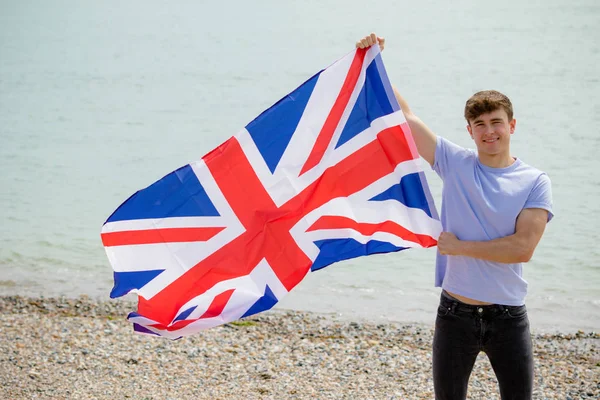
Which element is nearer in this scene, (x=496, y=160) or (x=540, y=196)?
A: (x=540, y=196)

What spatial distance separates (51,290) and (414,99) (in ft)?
53.9

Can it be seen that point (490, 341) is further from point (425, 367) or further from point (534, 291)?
point (534, 291)

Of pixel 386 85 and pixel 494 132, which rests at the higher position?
pixel 386 85

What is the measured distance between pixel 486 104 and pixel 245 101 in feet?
69.7

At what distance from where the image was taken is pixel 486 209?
314 cm

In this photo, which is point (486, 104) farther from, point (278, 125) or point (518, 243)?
point (278, 125)

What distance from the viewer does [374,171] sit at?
12.4 feet

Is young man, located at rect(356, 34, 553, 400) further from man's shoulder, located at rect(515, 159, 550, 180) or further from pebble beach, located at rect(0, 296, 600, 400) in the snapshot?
pebble beach, located at rect(0, 296, 600, 400)

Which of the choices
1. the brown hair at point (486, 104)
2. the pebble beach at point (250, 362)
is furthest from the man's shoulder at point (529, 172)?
the pebble beach at point (250, 362)

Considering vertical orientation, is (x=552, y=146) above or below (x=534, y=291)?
above

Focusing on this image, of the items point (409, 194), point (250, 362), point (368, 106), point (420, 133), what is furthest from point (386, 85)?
point (250, 362)

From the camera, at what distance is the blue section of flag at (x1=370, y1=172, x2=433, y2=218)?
12.1ft

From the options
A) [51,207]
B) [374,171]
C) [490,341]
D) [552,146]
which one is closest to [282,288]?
[374,171]

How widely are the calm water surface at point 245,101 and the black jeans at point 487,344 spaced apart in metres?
4.79
